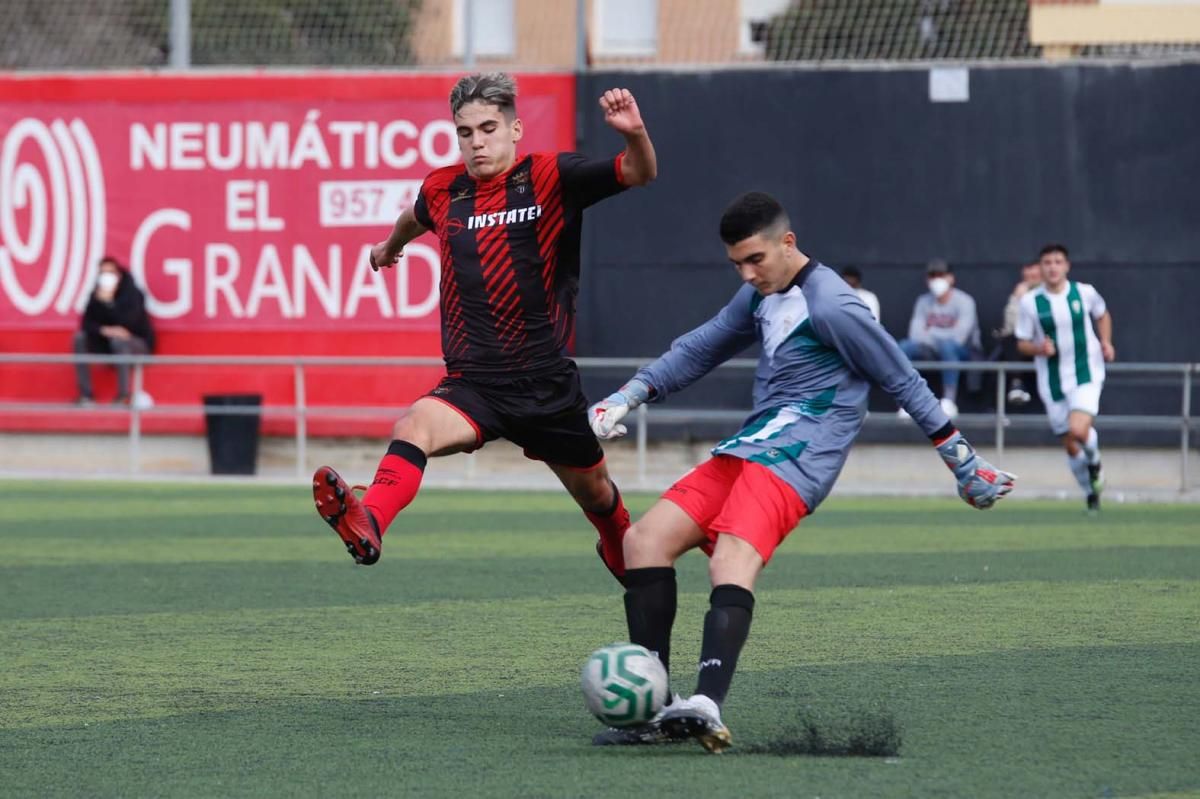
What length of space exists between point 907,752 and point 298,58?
55.3ft

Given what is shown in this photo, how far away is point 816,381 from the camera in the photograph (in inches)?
240

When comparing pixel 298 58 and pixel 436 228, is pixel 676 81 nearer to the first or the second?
pixel 298 58

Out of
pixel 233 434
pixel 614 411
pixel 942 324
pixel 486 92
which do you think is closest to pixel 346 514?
pixel 614 411

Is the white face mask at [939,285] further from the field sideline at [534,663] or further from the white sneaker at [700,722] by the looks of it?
the white sneaker at [700,722]

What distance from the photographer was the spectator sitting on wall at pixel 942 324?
61.3 ft

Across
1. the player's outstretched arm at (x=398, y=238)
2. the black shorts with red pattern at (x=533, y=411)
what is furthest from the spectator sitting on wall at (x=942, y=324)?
the black shorts with red pattern at (x=533, y=411)

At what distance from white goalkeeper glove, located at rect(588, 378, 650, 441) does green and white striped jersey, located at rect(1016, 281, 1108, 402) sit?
30.3 feet

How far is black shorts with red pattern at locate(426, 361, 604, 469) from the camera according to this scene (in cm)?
705

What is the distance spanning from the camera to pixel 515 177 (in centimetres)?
725

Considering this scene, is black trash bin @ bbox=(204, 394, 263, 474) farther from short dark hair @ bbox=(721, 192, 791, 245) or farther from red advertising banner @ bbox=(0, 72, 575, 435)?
short dark hair @ bbox=(721, 192, 791, 245)

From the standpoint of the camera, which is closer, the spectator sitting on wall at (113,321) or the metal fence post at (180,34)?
the metal fence post at (180,34)

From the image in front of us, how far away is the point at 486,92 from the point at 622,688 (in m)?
2.48

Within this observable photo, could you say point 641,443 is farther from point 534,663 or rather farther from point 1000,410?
point 534,663

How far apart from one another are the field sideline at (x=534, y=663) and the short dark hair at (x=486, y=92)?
212cm
